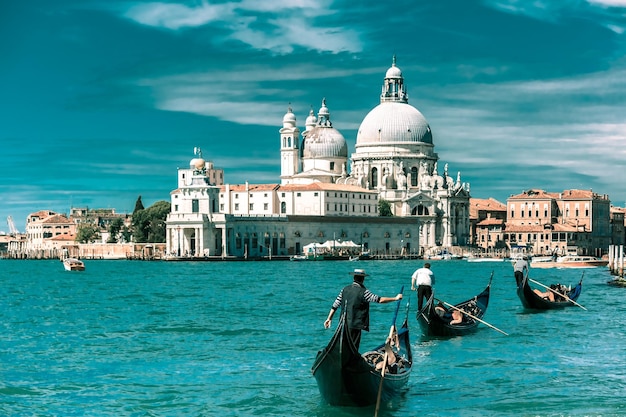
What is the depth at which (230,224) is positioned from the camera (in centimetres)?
8300

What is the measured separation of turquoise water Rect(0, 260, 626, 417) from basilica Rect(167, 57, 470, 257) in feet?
178

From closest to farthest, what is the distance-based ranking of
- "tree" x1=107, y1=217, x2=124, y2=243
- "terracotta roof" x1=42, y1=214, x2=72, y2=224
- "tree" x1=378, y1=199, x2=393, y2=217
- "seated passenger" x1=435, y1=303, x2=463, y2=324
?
1. "seated passenger" x1=435, y1=303, x2=463, y2=324
2. "tree" x1=378, y1=199, x2=393, y2=217
3. "tree" x1=107, y1=217, x2=124, y2=243
4. "terracotta roof" x1=42, y1=214, x2=72, y2=224

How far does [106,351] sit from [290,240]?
67663mm

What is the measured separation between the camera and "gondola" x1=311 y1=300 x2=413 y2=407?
1191cm

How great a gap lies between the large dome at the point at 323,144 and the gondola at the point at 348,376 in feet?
304

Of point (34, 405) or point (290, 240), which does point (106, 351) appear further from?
point (290, 240)

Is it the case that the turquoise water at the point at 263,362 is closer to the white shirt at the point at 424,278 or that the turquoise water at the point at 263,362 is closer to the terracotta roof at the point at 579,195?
the white shirt at the point at 424,278

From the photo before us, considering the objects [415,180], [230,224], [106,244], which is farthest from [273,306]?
[415,180]

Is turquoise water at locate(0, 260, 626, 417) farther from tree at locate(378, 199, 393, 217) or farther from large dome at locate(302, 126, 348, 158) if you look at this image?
large dome at locate(302, 126, 348, 158)

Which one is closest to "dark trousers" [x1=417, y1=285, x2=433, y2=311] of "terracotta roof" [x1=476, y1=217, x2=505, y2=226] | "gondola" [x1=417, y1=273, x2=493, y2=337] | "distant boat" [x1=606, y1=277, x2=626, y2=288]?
"gondola" [x1=417, y1=273, x2=493, y2=337]

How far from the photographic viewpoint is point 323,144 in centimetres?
10581

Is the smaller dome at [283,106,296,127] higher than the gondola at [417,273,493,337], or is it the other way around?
the smaller dome at [283,106,296,127]

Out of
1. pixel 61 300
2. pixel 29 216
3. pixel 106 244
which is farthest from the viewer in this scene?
pixel 29 216

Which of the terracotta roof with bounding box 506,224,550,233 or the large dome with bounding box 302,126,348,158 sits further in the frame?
the large dome with bounding box 302,126,348,158
